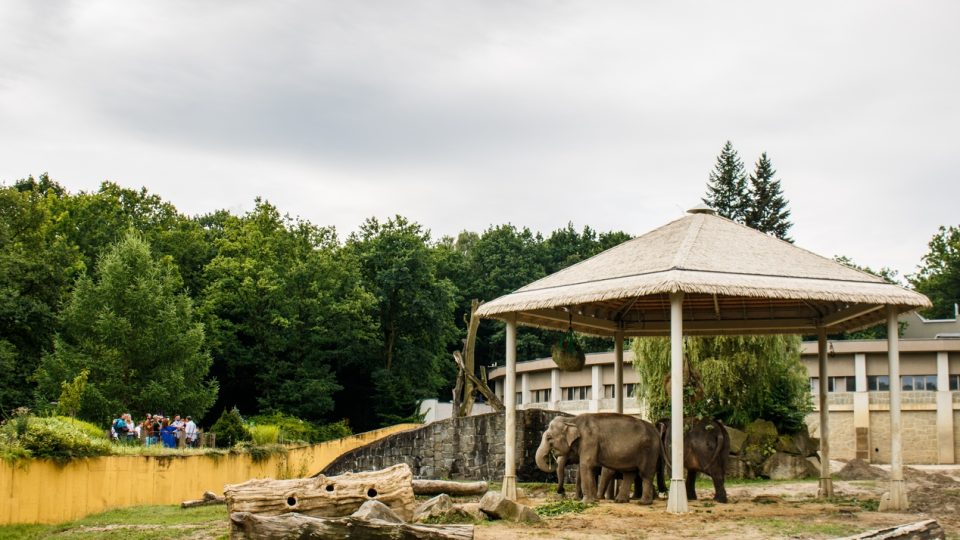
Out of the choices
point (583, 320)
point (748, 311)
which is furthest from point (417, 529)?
point (748, 311)

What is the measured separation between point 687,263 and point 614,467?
12.1 feet

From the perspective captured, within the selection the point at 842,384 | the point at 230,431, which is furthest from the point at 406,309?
the point at 230,431

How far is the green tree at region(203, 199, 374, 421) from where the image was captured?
4956 cm

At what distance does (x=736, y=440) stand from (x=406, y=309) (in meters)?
29.4

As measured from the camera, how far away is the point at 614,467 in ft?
55.6

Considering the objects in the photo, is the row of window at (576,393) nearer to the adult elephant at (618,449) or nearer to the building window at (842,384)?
the building window at (842,384)

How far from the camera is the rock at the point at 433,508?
14531 millimetres

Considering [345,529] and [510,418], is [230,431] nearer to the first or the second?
[510,418]

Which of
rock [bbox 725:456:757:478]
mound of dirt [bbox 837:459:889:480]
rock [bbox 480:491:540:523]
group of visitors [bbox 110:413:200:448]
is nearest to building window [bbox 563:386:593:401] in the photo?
rock [bbox 725:456:757:478]

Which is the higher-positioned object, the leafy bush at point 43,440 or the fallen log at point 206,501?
the leafy bush at point 43,440

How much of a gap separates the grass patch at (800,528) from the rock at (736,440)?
1357 centimetres

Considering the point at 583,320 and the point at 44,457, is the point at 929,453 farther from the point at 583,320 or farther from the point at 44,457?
the point at 44,457

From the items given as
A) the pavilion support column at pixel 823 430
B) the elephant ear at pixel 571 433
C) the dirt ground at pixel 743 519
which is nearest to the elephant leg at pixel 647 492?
the dirt ground at pixel 743 519

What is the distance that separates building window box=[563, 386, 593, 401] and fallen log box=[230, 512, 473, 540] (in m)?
43.2
